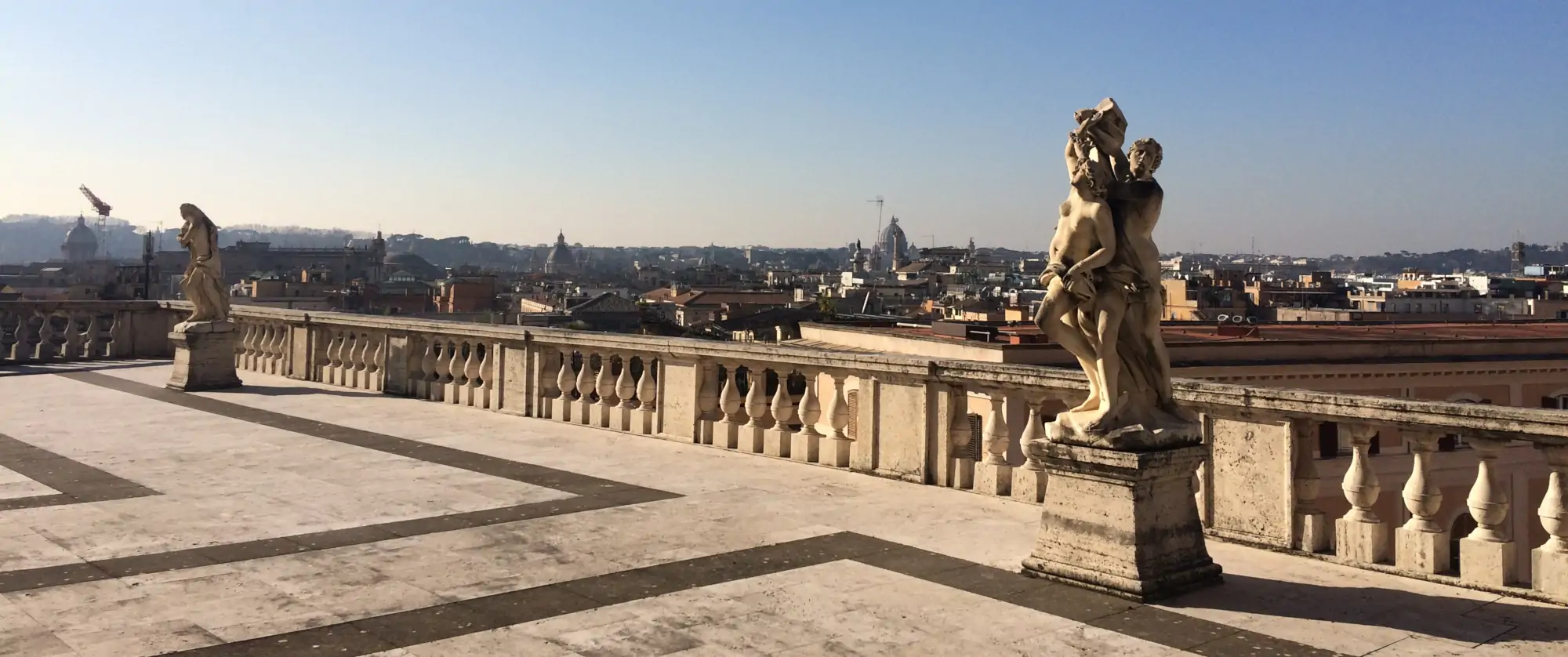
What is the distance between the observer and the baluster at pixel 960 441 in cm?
882

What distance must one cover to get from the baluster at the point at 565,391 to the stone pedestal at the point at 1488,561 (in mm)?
9329

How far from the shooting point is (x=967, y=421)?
9102mm

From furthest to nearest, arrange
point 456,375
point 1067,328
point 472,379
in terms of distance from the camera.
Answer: point 456,375 → point 472,379 → point 1067,328

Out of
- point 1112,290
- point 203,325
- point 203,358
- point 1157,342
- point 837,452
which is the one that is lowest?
point 837,452

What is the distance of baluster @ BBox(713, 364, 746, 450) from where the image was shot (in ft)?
36.0

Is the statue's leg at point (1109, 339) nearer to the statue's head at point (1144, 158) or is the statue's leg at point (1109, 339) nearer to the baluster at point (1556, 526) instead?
the statue's head at point (1144, 158)

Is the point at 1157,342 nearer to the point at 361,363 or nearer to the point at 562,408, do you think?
the point at 562,408

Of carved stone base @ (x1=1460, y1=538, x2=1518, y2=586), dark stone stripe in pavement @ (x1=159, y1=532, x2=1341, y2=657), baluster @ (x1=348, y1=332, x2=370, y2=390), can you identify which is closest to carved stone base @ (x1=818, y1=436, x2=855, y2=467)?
dark stone stripe in pavement @ (x1=159, y1=532, x2=1341, y2=657)

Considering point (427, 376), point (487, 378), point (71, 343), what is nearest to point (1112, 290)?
point (487, 378)

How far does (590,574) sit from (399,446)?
5.51m

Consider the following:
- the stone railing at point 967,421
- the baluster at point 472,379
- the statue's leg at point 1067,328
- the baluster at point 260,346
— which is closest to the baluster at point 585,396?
the stone railing at point 967,421

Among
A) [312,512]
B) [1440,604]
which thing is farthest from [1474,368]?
[312,512]

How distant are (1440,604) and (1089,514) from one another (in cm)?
174

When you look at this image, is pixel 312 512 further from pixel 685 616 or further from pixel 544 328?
pixel 544 328
